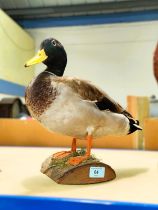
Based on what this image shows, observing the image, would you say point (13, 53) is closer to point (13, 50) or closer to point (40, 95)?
point (13, 50)

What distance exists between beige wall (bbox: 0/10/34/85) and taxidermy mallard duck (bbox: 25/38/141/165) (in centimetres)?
184

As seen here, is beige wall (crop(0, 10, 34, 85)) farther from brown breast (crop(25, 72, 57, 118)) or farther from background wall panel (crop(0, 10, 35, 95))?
brown breast (crop(25, 72, 57, 118))

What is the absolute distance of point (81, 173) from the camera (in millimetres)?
594

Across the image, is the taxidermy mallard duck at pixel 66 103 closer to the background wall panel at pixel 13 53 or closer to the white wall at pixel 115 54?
the background wall panel at pixel 13 53

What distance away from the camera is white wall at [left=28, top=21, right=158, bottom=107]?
2816mm

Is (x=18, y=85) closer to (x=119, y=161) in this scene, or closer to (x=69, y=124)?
(x=119, y=161)

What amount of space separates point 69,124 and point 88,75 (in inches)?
93.8

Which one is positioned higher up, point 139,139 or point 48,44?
point 48,44

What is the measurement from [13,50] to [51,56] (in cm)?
209

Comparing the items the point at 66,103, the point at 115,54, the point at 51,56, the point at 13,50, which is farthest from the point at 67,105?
the point at 115,54

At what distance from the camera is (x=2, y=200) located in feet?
1.57

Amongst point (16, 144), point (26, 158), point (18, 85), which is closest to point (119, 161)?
point (26, 158)

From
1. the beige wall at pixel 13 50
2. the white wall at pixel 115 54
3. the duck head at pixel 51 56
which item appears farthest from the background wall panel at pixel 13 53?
the duck head at pixel 51 56

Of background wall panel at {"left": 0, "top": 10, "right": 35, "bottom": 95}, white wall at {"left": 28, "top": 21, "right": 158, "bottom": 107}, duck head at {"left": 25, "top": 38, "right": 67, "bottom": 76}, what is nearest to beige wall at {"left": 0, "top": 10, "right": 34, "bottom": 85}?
background wall panel at {"left": 0, "top": 10, "right": 35, "bottom": 95}
